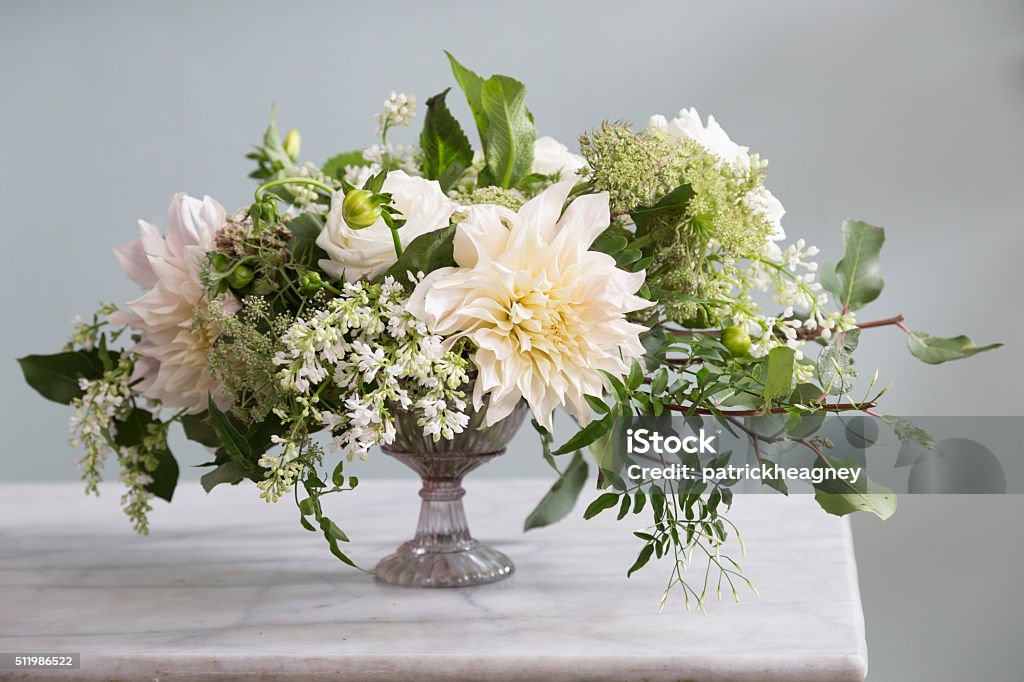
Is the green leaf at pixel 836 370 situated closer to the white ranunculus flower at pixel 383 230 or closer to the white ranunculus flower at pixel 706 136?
the white ranunculus flower at pixel 706 136

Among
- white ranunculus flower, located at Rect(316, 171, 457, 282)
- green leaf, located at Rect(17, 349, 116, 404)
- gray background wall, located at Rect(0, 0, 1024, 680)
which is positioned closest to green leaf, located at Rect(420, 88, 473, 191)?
white ranunculus flower, located at Rect(316, 171, 457, 282)

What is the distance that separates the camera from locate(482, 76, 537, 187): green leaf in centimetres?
82

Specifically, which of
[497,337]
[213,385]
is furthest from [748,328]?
[213,385]

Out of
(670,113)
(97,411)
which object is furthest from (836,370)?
(670,113)

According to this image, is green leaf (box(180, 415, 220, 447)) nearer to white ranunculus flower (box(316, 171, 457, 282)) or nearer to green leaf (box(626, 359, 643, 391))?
white ranunculus flower (box(316, 171, 457, 282))

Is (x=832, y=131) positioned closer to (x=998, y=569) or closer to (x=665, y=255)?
(x=998, y=569)

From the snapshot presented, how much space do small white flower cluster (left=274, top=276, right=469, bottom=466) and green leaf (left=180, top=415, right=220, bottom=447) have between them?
0.62ft

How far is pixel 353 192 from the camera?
0.71m

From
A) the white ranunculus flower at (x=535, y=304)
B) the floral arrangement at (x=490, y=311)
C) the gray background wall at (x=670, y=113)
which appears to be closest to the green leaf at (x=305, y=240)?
the floral arrangement at (x=490, y=311)

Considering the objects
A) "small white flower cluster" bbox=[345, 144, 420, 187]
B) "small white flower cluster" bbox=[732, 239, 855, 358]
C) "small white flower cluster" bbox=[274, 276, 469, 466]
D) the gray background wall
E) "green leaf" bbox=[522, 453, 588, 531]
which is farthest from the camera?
the gray background wall

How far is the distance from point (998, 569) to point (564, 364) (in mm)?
1511

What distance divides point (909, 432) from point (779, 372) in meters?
0.12

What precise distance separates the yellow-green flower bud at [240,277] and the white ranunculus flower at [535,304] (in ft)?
0.50

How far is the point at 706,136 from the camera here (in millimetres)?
822
